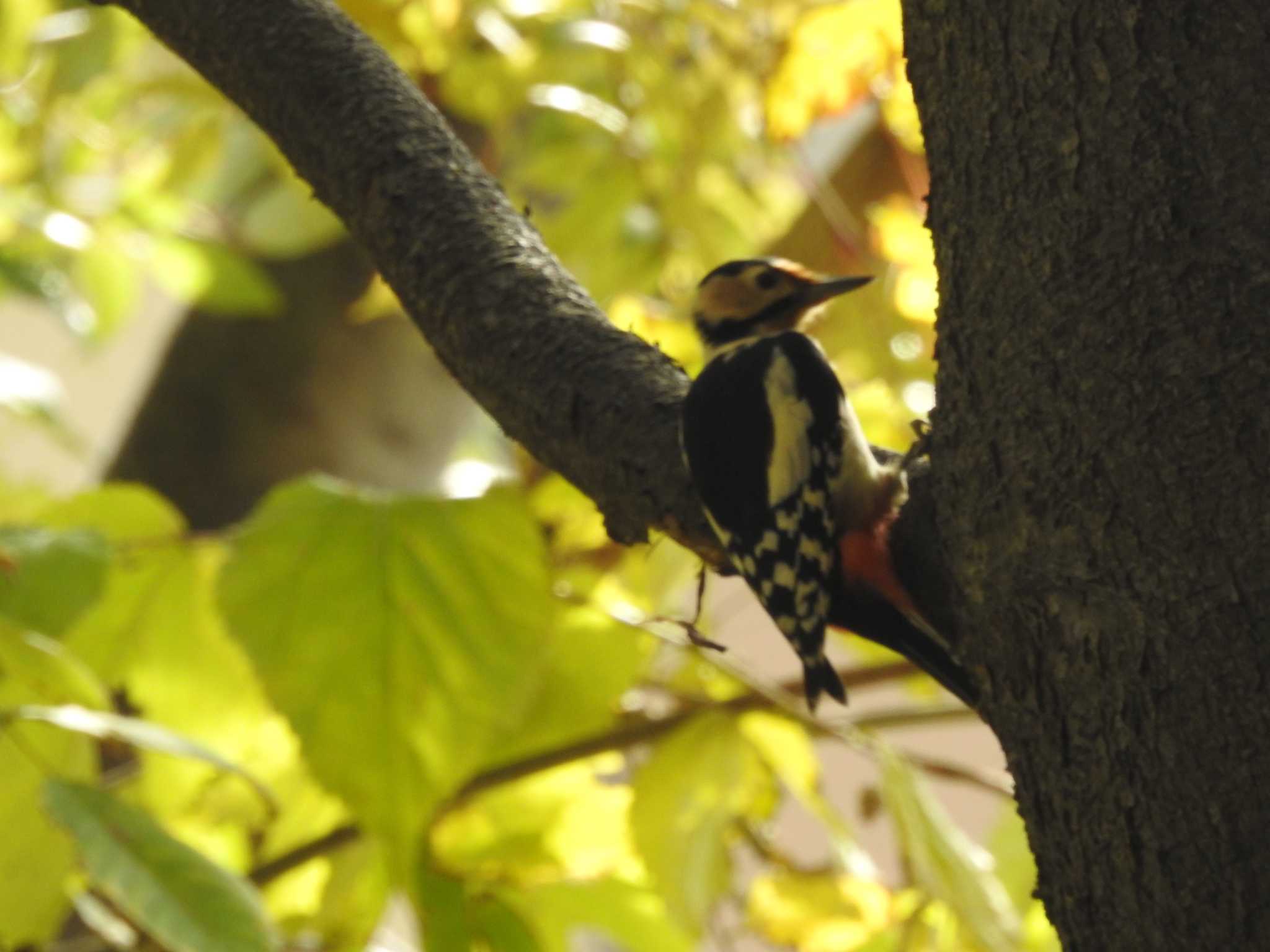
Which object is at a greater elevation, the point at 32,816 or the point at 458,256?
the point at 458,256

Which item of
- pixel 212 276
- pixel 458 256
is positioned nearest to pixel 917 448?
pixel 458 256

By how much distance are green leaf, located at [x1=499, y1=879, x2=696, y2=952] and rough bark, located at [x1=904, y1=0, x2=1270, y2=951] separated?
2.26ft

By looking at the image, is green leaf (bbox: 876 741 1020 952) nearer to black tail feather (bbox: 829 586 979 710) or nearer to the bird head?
black tail feather (bbox: 829 586 979 710)

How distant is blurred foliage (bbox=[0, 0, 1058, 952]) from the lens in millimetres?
991

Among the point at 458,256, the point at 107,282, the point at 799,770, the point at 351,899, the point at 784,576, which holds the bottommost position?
the point at 351,899

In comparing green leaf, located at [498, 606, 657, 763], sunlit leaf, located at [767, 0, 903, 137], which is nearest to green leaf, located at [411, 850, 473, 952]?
green leaf, located at [498, 606, 657, 763]

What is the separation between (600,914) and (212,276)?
2.92 ft

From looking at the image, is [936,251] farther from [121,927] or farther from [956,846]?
[121,927]

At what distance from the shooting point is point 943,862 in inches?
41.4

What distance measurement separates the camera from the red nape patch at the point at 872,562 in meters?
0.87

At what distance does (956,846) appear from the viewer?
1.07 meters

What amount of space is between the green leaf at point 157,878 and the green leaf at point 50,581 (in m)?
0.20

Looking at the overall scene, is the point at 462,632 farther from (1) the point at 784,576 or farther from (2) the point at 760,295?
(2) the point at 760,295

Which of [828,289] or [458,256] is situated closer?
[458,256]
